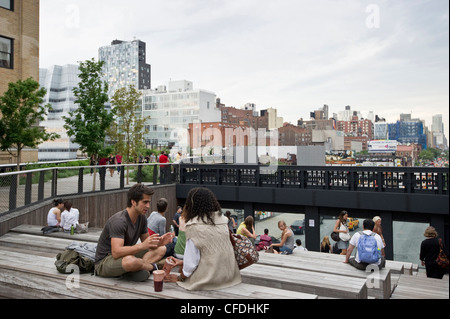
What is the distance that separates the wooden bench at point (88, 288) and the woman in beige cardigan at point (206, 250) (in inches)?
5.0

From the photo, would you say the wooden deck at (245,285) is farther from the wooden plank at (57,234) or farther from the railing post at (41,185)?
the railing post at (41,185)

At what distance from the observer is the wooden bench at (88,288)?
4418 millimetres

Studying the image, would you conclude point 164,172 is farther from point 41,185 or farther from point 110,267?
point 110,267

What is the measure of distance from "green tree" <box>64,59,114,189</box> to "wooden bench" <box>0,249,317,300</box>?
1316 centimetres

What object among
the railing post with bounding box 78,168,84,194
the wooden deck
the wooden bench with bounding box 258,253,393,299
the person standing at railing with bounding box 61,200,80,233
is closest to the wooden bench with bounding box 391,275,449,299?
the wooden deck

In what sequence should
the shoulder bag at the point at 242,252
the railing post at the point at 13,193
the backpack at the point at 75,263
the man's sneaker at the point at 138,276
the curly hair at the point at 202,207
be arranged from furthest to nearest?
the railing post at the point at 13,193 → the backpack at the point at 75,263 → the shoulder bag at the point at 242,252 → the man's sneaker at the point at 138,276 → the curly hair at the point at 202,207

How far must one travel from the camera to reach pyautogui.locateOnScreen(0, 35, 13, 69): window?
20.9 metres

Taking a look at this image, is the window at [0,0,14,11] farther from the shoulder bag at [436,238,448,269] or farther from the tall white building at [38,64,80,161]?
the tall white building at [38,64,80,161]

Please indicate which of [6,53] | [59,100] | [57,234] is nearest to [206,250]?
[57,234]

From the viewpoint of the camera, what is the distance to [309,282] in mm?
5480

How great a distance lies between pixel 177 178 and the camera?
21.4 meters

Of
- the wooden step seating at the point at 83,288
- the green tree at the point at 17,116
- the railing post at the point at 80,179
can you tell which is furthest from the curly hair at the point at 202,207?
the green tree at the point at 17,116

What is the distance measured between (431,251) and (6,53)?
22.6 m
